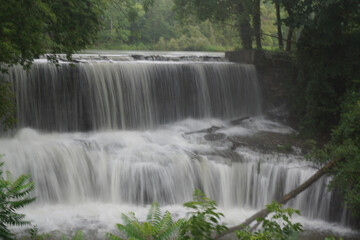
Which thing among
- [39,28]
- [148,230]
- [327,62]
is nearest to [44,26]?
[39,28]

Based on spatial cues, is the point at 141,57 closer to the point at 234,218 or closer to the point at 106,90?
the point at 106,90

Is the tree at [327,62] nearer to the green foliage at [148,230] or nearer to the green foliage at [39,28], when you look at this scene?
the green foliage at [39,28]

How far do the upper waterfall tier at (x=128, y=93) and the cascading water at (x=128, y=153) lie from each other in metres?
0.04

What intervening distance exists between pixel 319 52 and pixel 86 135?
894 cm

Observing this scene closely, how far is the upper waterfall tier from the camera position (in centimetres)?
1280

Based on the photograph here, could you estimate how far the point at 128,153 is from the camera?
11.9 metres

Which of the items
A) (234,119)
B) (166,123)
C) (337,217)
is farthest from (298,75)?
(337,217)

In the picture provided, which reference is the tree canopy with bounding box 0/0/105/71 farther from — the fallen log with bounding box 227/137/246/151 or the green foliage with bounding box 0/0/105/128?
the fallen log with bounding box 227/137/246/151

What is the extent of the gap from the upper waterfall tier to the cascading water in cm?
4

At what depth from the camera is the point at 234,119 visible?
55.9 ft

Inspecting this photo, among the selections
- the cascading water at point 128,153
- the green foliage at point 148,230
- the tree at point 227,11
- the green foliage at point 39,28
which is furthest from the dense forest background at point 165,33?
the green foliage at point 148,230

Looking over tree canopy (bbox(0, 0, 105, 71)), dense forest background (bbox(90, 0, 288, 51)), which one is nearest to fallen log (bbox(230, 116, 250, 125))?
tree canopy (bbox(0, 0, 105, 71))

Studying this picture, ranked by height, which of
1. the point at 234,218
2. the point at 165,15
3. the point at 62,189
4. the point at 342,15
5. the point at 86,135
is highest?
the point at 165,15

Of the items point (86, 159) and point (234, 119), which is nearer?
point (86, 159)
